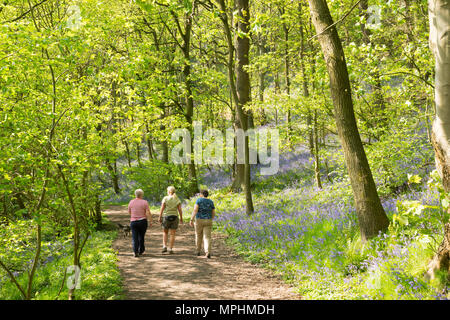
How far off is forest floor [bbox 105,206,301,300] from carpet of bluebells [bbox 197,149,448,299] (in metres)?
0.43

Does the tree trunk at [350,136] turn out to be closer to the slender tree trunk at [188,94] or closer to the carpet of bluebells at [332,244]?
the carpet of bluebells at [332,244]

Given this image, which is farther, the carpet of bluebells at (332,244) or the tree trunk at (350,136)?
the tree trunk at (350,136)

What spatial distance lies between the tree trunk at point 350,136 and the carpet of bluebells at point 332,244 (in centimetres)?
36

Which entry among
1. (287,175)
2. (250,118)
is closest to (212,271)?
(287,175)

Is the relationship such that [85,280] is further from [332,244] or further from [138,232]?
[332,244]

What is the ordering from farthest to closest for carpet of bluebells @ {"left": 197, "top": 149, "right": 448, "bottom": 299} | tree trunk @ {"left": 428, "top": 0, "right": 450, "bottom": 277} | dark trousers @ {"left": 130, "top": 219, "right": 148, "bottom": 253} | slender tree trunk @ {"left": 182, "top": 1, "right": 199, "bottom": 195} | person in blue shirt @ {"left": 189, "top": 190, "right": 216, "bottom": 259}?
slender tree trunk @ {"left": 182, "top": 1, "right": 199, "bottom": 195} < dark trousers @ {"left": 130, "top": 219, "right": 148, "bottom": 253} < person in blue shirt @ {"left": 189, "top": 190, "right": 216, "bottom": 259} < carpet of bluebells @ {"left": 197, "top": 149, "right": 448, "bottom": 299} < tree trunk @ {"left": 428, "top": 0, "right": 450, "bottom": 277}

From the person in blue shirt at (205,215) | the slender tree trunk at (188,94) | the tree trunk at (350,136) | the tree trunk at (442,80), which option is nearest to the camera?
the tree trunk at (442,80)

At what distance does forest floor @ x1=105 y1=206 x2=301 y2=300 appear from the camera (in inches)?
254

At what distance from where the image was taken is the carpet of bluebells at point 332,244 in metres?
A: 4.79

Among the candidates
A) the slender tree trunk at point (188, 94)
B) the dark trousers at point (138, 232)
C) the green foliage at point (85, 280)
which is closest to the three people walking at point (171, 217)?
the dark trousers at point (138, 232)

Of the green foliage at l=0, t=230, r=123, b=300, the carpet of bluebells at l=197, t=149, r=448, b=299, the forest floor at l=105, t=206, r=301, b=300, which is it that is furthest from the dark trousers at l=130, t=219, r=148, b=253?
the carpet of bluebells at l=197, t=149, r=448, b=299

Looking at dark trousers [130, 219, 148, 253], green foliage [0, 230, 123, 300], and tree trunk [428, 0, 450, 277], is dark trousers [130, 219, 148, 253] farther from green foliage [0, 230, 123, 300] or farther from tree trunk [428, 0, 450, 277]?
tree trunk [428, 0, 450, 277]

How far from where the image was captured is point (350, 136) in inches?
250
